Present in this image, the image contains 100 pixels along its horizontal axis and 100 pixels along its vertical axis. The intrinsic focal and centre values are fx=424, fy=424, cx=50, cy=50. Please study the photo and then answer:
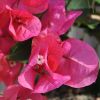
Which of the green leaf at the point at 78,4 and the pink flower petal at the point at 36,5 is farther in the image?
the green leaf at the point at 78,4

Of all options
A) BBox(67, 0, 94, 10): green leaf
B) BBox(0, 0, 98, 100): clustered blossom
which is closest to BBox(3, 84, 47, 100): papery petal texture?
BBox(0, 0, 98, 100): clustered blossom

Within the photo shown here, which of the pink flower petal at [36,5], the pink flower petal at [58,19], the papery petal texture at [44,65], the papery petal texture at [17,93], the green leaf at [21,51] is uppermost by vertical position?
the pink flower petal at [36,5]

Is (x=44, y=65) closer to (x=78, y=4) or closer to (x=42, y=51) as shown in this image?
(x=42, y=51)

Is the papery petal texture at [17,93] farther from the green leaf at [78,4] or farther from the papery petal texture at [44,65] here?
the green leaf at [78,4]

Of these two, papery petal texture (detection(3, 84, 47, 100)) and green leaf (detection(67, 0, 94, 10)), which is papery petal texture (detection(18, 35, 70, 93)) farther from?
green leaf (detection(67, 0, 94, 10))

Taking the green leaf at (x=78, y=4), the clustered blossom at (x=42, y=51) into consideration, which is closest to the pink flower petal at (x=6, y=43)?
the clustered blossom at (x=42, y=51)

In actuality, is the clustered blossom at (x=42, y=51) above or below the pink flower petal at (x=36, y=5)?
below
